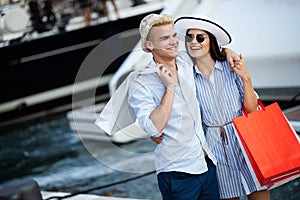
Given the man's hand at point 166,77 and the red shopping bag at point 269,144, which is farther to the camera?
the red shopping bag at point 269,144

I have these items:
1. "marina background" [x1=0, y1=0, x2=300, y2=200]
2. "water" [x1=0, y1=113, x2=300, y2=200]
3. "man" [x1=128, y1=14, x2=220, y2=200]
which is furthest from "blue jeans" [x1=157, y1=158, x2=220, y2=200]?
"water" [x1=0, y1=113, x2=300, y2=200]

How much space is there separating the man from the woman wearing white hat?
0.17 metres

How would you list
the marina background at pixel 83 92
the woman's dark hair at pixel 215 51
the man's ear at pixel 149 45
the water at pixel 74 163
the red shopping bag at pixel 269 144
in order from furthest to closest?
1. the marina background at pixel 83 92
2. the water at pixel 74 163
3. the woman's dark hair at pixel 215 51
4. the red shopping bag at pixel 269 144
5. the man's ear at pixel 149 45

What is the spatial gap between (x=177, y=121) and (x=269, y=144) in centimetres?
51

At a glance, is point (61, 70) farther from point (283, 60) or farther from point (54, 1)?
point (283, 60)

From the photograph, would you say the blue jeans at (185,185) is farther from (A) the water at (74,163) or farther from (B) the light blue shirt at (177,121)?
(A) the water at (74,163)

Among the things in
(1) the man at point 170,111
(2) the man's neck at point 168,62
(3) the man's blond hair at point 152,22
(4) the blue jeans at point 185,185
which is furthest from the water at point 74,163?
(3) the man's blond hair at point 152,22

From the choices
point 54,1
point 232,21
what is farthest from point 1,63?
point 232,21

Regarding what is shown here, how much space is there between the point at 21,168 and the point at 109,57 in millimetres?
5207

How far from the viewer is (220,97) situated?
312 cm

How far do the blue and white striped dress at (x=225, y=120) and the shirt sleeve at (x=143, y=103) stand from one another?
393 millimetres

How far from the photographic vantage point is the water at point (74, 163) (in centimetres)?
615

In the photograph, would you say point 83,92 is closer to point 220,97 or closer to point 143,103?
point 220,97

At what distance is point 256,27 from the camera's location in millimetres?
7352
